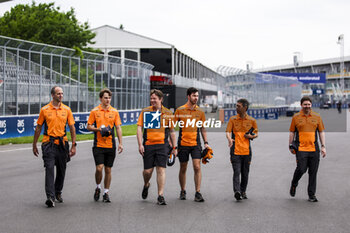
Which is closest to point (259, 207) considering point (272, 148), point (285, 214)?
point (285, 214)

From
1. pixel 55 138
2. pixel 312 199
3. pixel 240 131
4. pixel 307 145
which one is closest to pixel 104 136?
pixel 55 138

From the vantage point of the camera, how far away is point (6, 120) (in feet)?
55.4

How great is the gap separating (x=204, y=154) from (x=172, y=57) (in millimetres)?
35830

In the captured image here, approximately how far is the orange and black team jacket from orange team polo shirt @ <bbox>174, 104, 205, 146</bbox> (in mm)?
908

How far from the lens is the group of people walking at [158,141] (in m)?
6.35

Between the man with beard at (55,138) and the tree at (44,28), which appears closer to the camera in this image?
the man with beard at (55,138)

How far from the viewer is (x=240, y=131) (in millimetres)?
6723

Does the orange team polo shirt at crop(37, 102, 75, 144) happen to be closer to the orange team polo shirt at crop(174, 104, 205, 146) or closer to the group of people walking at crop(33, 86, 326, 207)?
the group of people walking at crop(33, 86, 326, 207)

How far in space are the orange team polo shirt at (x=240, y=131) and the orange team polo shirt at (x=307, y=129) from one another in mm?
656

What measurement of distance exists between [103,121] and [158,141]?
845 mm

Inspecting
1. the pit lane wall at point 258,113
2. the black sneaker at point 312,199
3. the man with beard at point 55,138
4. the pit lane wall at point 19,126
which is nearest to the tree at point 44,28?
the pit lane wall at point 258,113

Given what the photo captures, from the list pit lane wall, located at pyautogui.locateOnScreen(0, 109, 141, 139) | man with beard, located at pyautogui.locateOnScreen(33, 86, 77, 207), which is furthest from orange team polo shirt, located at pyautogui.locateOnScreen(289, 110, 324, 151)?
pit lane wall, located at pyautogui.locateOnScreen(0, 109, 141, 139)

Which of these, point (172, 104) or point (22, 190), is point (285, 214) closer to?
point (22, 190)

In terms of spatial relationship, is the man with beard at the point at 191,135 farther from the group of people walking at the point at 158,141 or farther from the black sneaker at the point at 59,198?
the black sneaker at the point at 59,198
